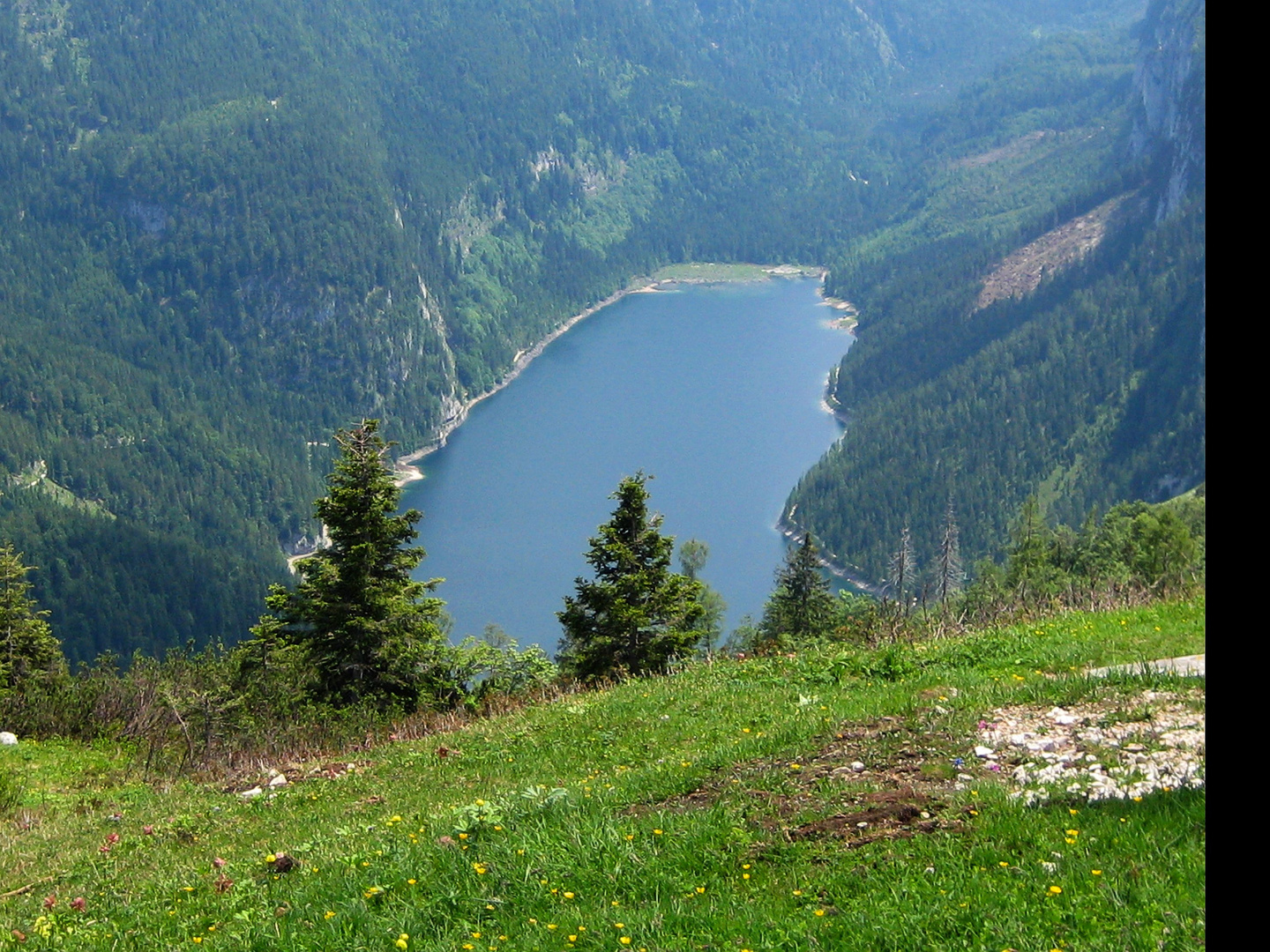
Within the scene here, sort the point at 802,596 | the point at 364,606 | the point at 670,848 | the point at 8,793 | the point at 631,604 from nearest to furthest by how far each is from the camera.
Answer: the point at 670,848, the point at 8,793, the point at 364,606, the point at 631,604, the point at 802,596

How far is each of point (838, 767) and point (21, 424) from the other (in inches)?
7966

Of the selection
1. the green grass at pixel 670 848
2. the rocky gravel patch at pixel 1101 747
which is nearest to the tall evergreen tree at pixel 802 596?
the green grass at pixel 670 848

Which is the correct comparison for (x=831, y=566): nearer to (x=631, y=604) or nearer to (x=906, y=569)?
(x=906, y=569)

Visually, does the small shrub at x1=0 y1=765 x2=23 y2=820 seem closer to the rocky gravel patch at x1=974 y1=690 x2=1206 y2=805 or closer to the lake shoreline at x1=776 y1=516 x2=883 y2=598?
the rocky gravel patch at x1=974 y1=690 x2=1206 y2=805

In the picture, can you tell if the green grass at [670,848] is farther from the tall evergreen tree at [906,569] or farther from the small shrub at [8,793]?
the tall evergreen tree at [906,569]

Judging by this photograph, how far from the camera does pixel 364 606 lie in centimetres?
2952

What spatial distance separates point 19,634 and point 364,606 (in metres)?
9.68

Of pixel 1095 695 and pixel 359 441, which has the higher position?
pixel 359 441

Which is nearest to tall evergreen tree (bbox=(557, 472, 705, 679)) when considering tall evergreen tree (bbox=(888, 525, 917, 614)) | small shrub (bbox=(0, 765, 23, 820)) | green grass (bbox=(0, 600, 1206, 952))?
small shrub (bbox=(0, 765, 23, 820))

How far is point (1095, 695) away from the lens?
1179 cm

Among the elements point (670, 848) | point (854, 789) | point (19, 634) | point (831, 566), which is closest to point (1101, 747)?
point (854, 789)

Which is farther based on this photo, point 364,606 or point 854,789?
point 364,606
